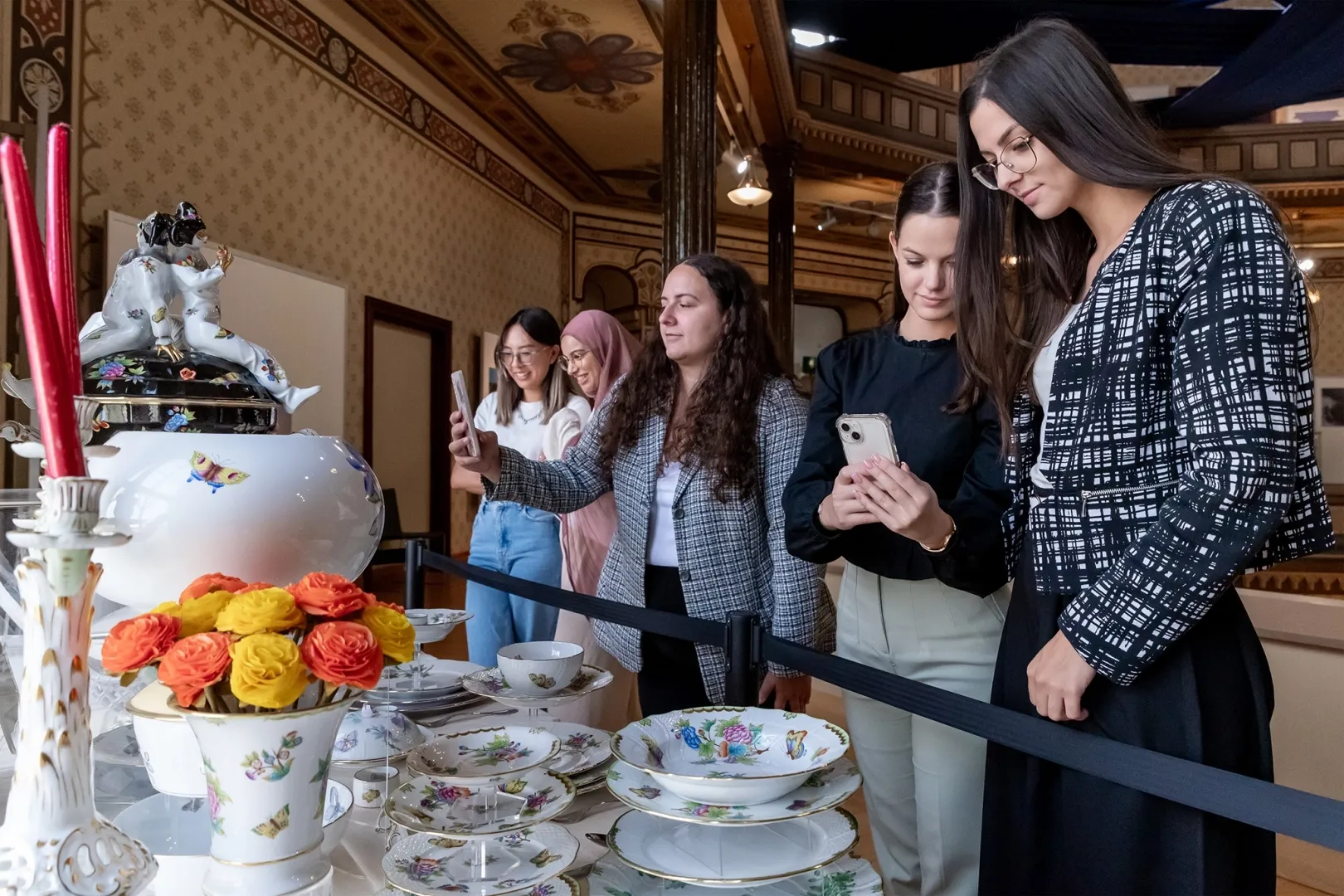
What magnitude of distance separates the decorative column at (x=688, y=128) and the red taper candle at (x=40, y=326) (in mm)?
3789

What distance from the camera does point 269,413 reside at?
111cm

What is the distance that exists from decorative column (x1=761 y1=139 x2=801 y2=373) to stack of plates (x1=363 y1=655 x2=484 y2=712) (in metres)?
7.03

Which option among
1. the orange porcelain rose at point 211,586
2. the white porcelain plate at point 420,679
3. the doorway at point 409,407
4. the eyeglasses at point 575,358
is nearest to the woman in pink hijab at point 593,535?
the eyeglasses at point 575,358

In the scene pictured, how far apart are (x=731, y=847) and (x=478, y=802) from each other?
24 cm

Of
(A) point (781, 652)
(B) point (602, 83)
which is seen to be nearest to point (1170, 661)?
(A) point (781, 652)

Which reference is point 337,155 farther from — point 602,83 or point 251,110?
point 602,83

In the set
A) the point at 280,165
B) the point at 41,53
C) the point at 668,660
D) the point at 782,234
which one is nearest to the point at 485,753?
the point at 668,660

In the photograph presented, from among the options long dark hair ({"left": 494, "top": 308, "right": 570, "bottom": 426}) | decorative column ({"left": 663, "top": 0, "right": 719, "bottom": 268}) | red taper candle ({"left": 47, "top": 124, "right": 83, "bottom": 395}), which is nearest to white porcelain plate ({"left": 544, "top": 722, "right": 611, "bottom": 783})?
red taper candle ({"left": 47, "top": 124, "right": 83, "bottom": 395})

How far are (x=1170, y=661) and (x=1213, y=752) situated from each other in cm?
9

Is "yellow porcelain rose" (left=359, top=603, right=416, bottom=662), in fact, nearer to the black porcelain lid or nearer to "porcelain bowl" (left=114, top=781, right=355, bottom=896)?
"porcelain bowl" (left=114, top=781, right=355, bottom=896)

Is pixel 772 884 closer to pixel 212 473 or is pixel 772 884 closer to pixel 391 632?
pixel 391 632

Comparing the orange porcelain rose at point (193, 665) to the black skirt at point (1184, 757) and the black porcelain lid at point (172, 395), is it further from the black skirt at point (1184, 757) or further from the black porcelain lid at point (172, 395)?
the black skirt at point (1184, 757)

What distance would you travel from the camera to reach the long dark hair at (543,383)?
2.95m

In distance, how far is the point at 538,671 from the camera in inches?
46.8
